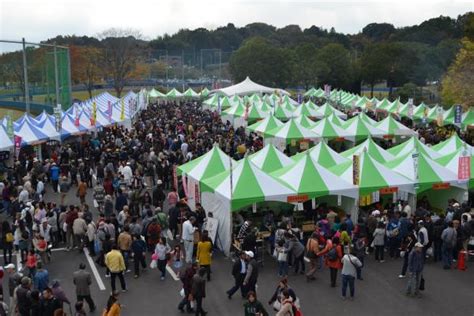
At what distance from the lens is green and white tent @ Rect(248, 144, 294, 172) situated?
52.3 feet

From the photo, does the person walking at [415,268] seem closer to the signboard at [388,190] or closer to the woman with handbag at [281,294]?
the woman with handbag at [281,294]

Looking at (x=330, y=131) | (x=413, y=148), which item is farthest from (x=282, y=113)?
(x=413, y=148)

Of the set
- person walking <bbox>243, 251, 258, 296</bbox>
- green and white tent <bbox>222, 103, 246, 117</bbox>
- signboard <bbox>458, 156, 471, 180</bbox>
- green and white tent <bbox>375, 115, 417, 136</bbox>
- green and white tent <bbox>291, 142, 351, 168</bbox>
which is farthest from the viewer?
green and white tent <bbox>222, 103, 246, 117</bbox>

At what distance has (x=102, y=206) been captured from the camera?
15016 millimetres

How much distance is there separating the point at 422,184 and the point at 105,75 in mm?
62298

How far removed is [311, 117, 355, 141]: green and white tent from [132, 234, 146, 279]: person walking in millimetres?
14070

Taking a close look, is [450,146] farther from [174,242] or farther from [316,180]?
[174,242]

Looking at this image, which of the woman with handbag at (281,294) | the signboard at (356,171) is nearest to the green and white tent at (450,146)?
the signboard at (356,171)

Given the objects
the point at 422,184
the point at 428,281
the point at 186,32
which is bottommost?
the point at 428,281

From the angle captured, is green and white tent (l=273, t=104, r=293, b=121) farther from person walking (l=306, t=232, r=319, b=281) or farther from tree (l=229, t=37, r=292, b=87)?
tree (l=229, t=37, r=292, b=87)

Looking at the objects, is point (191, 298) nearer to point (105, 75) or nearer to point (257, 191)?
point (257, 191)

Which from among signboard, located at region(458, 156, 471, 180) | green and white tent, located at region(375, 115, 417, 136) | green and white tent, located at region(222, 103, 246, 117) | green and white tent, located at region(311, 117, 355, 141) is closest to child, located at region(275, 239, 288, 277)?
signboard, located at region(458, 156, 471, 180)

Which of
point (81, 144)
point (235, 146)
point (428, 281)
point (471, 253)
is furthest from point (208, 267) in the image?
point (81, 144)

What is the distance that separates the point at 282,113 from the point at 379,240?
2113 centimetres
